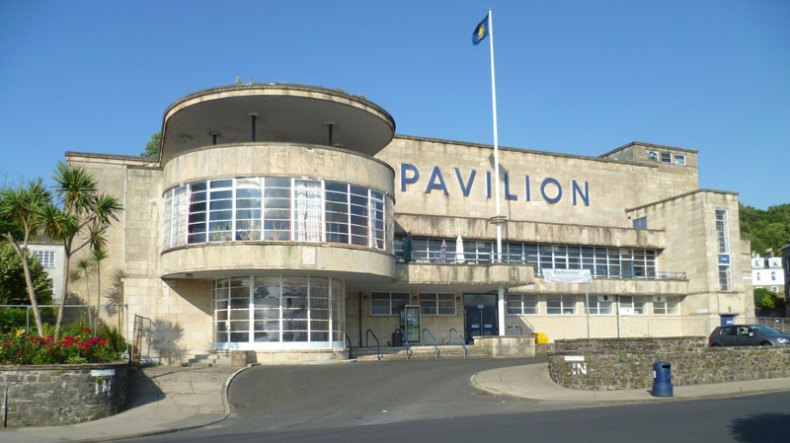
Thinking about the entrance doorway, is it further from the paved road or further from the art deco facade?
the paved road

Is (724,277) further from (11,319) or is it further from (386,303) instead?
(11,319)

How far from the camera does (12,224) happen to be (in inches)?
971

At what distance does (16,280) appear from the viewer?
38.1 metres

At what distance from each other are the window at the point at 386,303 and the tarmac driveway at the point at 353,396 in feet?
36.2

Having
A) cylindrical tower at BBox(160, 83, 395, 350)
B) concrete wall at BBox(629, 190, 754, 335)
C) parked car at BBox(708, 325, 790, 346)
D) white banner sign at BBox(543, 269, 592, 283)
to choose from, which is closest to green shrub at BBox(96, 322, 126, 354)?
cylindrical tower at BBox(160, 83, 395, 350)

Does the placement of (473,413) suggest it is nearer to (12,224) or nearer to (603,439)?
(603,439)

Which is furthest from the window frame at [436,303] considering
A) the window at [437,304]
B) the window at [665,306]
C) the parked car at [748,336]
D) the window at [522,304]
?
the window at [665,306]

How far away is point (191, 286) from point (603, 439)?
19.8 meters

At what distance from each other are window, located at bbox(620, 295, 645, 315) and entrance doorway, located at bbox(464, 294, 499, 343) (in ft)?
30.5

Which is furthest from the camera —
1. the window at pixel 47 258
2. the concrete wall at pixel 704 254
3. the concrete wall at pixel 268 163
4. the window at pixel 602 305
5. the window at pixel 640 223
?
the window at pixel 47 258

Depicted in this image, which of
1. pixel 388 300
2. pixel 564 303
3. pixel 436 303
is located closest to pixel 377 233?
pixel 388 300

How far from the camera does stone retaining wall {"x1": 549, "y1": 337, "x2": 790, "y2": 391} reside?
21.5 meters

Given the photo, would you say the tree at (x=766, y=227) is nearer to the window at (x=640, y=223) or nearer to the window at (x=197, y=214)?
the window at (x=640, y=223)

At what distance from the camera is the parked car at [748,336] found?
3005cm
